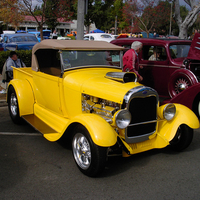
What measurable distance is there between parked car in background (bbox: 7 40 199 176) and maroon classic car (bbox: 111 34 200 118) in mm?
1868

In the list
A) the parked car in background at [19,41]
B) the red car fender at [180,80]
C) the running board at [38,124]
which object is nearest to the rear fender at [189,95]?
the red car fender at [180,80]

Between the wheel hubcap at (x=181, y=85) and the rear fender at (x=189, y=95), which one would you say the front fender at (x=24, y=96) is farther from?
the wheel hubcap at (x=181, y=85)

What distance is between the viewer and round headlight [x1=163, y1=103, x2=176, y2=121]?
3.67 metres

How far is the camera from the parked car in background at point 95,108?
318 cm

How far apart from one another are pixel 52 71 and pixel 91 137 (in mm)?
2050

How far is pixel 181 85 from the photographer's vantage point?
20.5 ft

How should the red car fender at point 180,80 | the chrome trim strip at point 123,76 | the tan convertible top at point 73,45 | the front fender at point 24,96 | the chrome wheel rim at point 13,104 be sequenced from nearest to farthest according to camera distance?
the chrome trim strip at point 123,76 < the tan convertible top at point 73,45 < the front fender at point 24,96 < the chrome wheel rim at point 13,104 < the red car fender at point 180,80

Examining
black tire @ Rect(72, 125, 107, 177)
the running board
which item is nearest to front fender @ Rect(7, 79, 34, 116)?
the running board

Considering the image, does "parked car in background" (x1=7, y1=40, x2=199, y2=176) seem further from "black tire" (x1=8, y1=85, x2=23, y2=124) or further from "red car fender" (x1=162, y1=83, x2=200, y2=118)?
"red car fender" (x1=162, y1=83, x2=200, y2=118)

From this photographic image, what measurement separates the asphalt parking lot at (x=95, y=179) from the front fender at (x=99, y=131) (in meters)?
0.57

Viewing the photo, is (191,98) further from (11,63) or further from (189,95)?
(11,63)

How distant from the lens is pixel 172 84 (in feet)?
21.2

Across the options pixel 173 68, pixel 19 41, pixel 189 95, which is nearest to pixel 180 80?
pixel 173 68

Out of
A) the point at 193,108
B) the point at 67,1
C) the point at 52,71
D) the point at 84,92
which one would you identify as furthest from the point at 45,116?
the point at 67,1
